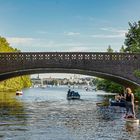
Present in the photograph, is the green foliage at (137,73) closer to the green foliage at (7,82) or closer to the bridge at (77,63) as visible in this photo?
the bridge at (77,63)

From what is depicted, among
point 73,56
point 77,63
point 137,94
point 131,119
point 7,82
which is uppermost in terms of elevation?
point 73,56

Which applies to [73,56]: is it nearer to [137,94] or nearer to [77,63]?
[77,63]

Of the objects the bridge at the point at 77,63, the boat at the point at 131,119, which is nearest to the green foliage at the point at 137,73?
the bridge at the point at 77,63

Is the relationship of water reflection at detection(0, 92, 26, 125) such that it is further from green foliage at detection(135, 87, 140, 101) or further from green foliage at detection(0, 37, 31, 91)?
green foliage at detection(0, 37, 31, 91)

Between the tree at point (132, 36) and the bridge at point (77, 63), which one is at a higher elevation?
the tree at point (132, 36)

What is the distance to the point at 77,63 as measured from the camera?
81062 millimetres

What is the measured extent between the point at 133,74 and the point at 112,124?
42.3m

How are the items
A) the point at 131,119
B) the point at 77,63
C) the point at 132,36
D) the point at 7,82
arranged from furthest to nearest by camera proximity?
the point at 7,82 < the point at 132,36 < the point at 77,63 < the point at 131,119

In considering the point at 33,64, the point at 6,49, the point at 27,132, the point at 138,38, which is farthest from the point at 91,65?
the point at 6,49

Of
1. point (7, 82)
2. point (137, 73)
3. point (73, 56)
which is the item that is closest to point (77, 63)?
point (73, 56)

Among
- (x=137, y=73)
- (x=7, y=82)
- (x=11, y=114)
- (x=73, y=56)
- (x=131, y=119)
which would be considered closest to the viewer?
(x=131, y=119)

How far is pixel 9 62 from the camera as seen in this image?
269 ft

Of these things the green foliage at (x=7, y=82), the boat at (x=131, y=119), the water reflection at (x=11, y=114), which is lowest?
the water reflection at (x=11, y=114)

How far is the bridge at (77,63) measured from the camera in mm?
79812
